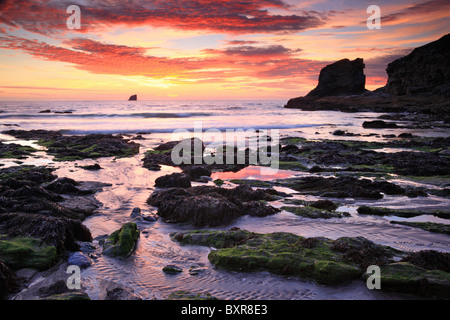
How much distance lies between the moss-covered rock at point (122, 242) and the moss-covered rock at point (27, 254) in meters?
0.94

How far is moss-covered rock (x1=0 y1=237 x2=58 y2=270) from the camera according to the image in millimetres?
5242

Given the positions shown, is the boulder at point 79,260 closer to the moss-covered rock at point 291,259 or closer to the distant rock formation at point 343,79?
the moss-covered rock at point 291,259

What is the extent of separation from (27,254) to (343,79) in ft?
384

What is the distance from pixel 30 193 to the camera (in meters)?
8.87

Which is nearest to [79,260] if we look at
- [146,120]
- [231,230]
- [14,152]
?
[231,230]

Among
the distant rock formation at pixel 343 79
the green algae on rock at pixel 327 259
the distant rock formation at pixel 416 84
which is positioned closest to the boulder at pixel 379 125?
the distant rock formation at pixel 416 84

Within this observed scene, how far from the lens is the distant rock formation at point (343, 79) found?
108537 mm

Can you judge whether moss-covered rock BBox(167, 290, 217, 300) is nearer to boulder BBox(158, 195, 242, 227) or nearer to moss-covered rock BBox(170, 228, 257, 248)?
moss-covered rock BBox(170, 228, 257, 248)

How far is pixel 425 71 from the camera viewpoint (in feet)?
245

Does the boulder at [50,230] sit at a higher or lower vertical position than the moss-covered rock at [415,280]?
higher

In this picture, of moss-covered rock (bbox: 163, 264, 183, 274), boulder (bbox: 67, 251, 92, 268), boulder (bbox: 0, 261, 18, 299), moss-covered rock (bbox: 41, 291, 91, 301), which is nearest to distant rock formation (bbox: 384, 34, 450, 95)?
moss-covered rock (bbox: 163, 264, 183, 274)

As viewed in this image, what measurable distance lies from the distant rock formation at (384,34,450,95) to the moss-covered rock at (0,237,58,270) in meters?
78.0
